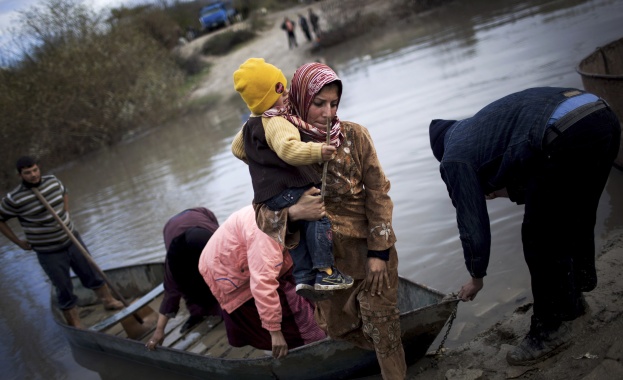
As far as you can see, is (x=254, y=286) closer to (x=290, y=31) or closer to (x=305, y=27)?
(x=290, y=31)

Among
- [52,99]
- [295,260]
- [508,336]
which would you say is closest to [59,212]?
[295,260]

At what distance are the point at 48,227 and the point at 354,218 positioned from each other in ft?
15.5

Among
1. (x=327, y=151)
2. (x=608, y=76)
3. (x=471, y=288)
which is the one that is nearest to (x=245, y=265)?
(x=471, y=288)

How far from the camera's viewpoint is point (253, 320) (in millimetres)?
4141

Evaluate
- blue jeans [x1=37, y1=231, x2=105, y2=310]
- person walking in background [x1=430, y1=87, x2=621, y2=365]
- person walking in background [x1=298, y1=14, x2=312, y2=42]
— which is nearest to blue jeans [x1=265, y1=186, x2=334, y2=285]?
person walking in background [x1=430, y1=87, x2=621, y2=365]

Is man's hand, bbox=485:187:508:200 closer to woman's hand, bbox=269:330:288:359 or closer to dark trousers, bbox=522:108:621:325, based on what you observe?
dark trousers, bbox=522:108:621:325

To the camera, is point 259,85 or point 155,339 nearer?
point 259,85

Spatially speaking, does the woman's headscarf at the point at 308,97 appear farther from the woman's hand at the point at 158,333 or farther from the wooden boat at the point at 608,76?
the wooden boat at the point at 608,76

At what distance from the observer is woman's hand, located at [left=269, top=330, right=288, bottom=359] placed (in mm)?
3523

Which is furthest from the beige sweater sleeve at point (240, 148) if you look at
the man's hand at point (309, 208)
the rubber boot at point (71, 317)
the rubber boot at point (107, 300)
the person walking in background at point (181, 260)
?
the rubber boot at point (107, 300)

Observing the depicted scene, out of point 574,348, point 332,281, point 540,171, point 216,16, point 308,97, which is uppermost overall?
point 216,16

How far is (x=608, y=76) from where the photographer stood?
5.11m

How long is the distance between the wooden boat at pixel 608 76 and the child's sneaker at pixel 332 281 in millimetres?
3642

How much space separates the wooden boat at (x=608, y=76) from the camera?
513cm
